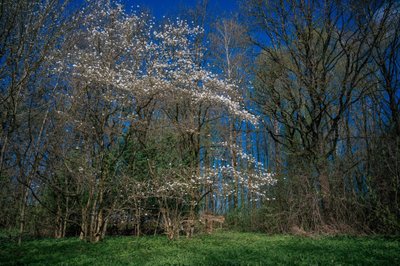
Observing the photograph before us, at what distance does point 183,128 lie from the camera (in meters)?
15.4

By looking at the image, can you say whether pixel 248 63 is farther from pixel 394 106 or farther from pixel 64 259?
pixel 64 259

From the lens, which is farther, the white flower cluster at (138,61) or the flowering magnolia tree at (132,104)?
the white flower cluster at (138,61)

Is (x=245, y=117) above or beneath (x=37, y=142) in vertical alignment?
above

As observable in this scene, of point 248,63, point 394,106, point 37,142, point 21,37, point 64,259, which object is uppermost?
point 248,63

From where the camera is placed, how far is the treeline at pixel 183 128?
12008 mm

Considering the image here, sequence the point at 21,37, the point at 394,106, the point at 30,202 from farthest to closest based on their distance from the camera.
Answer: the point at 30,202, the point at 394,106, the point at 21,37

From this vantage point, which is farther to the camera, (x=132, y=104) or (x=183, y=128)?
(x=183, y=128)

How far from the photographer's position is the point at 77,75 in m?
12.6

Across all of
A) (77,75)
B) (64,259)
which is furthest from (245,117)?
(64,259)

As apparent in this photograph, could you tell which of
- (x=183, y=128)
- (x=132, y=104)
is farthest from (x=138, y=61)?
(x=183, y=128)

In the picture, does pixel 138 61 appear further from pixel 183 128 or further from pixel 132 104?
pixel 183 128

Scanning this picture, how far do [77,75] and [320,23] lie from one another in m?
13.1

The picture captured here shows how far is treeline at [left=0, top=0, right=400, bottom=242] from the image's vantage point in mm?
12008

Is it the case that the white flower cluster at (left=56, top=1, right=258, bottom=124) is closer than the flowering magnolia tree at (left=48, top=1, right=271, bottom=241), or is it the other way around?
the flowering magnolia tree at (left=48, top=1, right=271, bottom=241)
